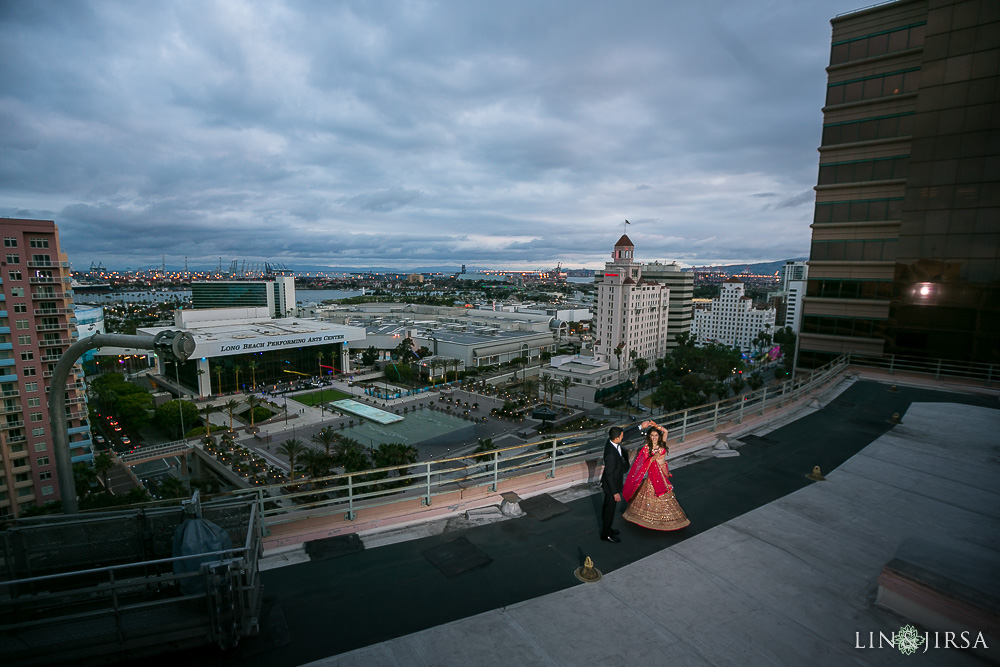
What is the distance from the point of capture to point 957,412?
40.8 ft

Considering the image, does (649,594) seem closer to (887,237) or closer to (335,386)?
(887,237)

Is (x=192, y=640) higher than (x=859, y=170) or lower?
lower

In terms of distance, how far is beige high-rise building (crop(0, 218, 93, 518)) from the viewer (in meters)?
28.0

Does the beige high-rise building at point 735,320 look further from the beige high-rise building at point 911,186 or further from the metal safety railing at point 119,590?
the metal safety railing at point 119,590

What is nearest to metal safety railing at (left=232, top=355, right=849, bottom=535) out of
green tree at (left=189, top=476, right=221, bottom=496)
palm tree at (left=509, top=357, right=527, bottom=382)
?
green tree at (left=189, top=476, right=221, bottom=496)

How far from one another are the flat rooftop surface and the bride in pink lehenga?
0.72 feet

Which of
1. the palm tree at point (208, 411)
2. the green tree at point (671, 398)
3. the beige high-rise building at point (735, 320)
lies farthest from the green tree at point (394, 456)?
the beige high-rise building at point (735, 320)

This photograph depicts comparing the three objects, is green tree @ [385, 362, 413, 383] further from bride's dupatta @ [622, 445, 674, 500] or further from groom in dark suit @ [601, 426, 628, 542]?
groom in dark suit @ [601, 426, 628, 542]

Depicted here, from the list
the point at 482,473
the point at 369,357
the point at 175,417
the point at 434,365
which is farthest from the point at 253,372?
the point at 482,473

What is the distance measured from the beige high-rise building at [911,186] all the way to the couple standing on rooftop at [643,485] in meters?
16.8

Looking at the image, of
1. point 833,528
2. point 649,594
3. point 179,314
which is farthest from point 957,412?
point 179,314

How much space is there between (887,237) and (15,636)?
2388 centimetres

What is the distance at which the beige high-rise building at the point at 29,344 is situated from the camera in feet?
91.7

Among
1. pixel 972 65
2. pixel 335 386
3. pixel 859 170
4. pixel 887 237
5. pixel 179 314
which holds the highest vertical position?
pixel 972 65
